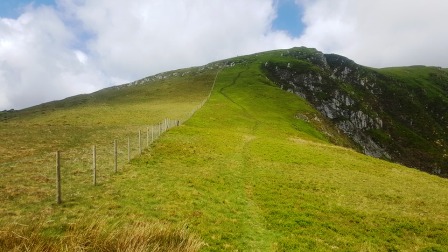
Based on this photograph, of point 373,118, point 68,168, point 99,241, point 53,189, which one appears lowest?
point 53,189

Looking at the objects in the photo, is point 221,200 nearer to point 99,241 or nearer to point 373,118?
point 99,241

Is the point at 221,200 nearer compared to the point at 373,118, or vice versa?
the point at 221,200

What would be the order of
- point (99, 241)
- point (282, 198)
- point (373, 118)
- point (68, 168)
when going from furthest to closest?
1. point (373, 118)
2. point (68, 168)
3. point (282, 198)
4. point (99, 241)

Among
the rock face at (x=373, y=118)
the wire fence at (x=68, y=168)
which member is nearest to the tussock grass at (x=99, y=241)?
the wire fence at (x=68, y=168)

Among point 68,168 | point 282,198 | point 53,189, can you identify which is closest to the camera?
point 53,189

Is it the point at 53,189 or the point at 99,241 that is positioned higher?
the point at 99,241

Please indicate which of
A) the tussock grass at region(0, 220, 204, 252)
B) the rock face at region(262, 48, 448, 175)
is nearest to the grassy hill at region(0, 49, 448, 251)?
the tussock grass at region(0, 220, 204, 252)

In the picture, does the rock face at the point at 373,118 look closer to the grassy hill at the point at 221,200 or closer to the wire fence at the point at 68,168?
the grassy hill at the point at 221,200

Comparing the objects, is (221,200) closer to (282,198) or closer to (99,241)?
(282,198)

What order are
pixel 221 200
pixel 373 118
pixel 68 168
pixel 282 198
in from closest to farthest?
pixel 221 200 → pixel 282 198 → pixel 68 168 → pixel 373 118

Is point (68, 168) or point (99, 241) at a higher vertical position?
point (68, 168)

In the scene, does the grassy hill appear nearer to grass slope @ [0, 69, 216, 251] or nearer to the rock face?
grass slope @ [0, 69, 216, 251]

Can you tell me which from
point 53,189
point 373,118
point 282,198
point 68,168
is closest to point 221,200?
point 282,198

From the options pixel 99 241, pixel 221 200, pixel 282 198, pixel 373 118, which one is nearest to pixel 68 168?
pixel 221 200
